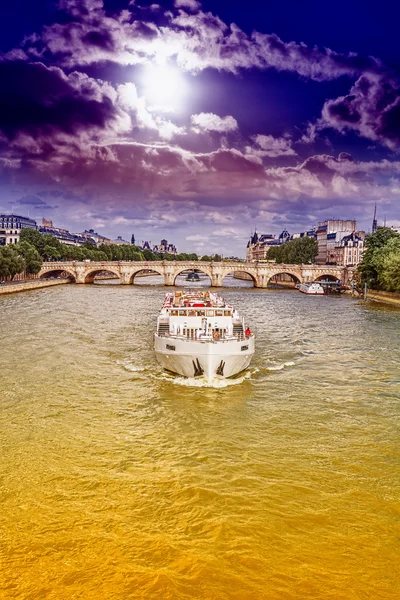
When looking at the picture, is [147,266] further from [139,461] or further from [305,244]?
[139,461]

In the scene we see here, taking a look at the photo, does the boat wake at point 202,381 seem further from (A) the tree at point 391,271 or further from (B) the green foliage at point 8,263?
(B) the green foliage at point 8,263

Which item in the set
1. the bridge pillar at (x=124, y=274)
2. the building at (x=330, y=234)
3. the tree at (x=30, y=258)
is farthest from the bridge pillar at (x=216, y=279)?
the building at (x=330, y=234)

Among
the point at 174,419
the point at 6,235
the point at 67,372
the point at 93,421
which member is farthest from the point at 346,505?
the point at 6,235

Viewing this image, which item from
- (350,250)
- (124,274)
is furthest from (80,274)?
(350,250)

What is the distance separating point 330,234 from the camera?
159m

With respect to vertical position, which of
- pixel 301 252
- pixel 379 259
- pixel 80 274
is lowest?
pixel 80 274

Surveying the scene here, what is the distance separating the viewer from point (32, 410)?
18.4 m

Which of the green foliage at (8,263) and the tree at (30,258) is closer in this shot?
the green foliage at (8,263)

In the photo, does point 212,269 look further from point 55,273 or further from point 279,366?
point 279,366

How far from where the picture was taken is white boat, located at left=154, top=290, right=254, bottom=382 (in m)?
22.1

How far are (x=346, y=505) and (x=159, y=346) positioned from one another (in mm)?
13730

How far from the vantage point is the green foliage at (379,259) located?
6457 cm

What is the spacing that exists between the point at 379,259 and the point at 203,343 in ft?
176

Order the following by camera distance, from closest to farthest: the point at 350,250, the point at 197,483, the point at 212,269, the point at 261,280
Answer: the point at 197,483
the point at 212,269
the point at 261,280
the point at 350,250
